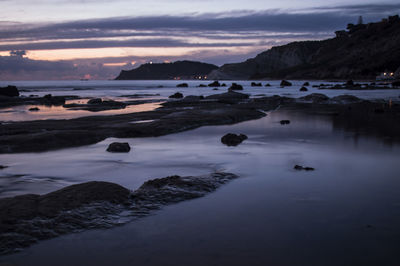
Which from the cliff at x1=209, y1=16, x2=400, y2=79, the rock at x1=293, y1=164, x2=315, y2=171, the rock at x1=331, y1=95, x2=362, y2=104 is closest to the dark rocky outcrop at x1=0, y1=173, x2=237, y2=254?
the rock at x1=293, y1=164, x2=315, y2=171

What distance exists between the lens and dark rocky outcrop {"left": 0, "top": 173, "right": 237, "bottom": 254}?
212 inches

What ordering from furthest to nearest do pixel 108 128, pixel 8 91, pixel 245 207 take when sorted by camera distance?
1. pixel 8 91
2. pixel 108 128
3. pixel 245 207

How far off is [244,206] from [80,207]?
2827mm

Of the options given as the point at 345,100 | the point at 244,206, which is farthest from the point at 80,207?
the point at 345,100

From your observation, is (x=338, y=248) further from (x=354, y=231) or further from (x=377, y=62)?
(x=377, y=62)

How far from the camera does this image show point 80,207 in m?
6.25

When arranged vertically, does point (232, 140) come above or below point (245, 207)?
above

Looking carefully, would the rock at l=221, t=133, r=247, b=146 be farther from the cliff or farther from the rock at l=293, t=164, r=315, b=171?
the cliff

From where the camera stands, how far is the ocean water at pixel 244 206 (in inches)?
194

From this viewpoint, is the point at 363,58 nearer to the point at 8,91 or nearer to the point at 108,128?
the point at 8,91

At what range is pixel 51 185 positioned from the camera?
26.9 feet

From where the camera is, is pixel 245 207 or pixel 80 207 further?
pixel 245 207

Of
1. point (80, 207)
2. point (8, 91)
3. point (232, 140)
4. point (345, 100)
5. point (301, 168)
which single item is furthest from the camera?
point (8, 91)

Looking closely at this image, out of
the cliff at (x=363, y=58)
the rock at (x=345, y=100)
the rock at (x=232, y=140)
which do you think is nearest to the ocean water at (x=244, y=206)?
the rock at (x=232, y=140)
